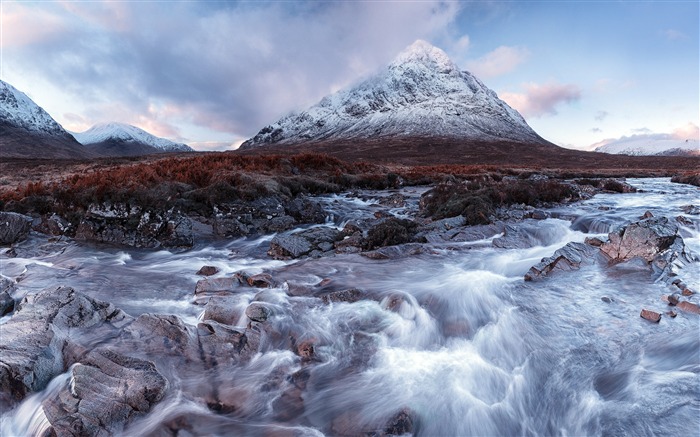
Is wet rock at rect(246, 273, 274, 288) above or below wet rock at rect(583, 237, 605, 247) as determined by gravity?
below

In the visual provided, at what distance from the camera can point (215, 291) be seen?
24.7 ft

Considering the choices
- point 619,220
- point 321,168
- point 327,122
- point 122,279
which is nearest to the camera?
point 122,279

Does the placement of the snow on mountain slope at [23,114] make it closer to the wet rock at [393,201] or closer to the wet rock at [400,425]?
the wet rock at [393,201]

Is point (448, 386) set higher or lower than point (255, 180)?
lower

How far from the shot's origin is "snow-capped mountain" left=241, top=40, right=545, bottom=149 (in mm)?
127938

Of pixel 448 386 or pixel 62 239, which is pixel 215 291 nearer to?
pixel 448 386

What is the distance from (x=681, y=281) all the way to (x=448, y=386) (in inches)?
234

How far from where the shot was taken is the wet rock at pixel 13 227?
10.8m

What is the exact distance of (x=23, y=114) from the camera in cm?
17625

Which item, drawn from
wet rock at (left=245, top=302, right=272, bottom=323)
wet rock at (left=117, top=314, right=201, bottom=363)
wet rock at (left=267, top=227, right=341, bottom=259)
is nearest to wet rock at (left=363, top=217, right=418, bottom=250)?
wet rock at (left=267, top=227, right=341, bottom=259)

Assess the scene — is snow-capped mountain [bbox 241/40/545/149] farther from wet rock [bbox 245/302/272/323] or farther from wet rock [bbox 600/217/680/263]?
wet rock [bbox 245/302/272/323]

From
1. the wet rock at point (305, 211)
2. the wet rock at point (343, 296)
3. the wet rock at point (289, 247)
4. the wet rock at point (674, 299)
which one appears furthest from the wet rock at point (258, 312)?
the wet rock at point (305, 211)

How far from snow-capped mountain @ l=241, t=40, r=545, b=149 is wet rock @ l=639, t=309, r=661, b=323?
11249cm

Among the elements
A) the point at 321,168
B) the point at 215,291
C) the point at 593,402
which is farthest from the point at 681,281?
the point at 321,168
